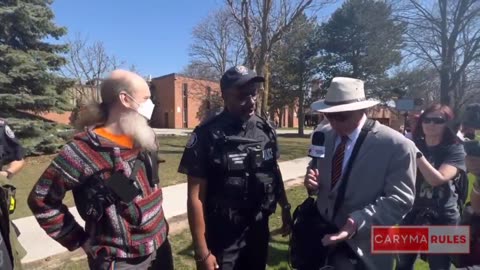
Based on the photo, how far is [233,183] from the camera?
8.82ft

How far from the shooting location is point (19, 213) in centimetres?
703

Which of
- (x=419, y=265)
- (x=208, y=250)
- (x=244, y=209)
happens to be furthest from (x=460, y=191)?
(x=208, y=250)

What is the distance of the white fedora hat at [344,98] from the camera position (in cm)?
242

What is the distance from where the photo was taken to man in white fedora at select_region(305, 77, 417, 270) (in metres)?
2.26

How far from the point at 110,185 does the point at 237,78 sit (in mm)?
1112

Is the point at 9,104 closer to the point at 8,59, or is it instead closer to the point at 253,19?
the point at 8,59

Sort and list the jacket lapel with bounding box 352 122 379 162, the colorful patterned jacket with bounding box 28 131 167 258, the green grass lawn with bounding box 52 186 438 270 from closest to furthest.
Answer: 1. the colorful patterned jacket with bounding box 28 131 167 258
2. the jacket lapel with bounding box 352 122 379 162
3. the green grass lawn with bounding box 52 186 438 270

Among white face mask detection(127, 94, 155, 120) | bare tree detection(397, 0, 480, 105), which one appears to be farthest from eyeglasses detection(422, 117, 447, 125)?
bare tree detection(397, 0, 480, 105)

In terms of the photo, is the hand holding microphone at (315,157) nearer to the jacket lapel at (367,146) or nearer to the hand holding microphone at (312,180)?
the hand holding microphone at (312,180)

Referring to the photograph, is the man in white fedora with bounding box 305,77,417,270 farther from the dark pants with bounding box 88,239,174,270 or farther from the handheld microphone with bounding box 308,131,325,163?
the dark pants with bounding box 88,239,174,270

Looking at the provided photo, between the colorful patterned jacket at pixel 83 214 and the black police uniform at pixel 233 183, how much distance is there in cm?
48

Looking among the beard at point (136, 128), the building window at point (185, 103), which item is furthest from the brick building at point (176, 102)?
the beard at point (136, 128)

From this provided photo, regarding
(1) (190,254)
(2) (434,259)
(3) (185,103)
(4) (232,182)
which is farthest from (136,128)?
(3) (185,103)

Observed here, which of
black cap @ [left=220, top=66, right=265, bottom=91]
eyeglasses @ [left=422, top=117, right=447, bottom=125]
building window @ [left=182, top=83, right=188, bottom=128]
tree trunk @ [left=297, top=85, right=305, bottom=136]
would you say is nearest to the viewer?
black cap @ [left=220, top=66, right=265, bottom=91]
